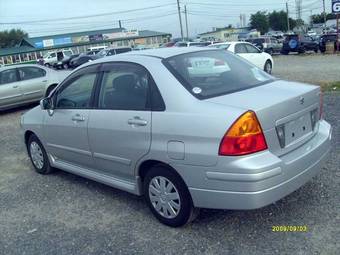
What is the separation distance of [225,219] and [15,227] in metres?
2.20

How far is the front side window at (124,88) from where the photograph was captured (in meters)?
4.04

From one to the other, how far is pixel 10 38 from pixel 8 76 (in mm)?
104671

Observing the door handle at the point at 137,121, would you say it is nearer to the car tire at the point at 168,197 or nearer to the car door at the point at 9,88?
the car tire at the point at 168,197

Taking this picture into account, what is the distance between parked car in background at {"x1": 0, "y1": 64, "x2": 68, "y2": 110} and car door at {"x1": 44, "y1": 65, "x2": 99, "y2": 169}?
7705 millimetres

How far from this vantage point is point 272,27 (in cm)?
11388

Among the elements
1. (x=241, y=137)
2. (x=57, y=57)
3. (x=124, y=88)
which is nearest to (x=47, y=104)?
(x=124, y=88)

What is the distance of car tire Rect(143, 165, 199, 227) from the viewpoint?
146 inches

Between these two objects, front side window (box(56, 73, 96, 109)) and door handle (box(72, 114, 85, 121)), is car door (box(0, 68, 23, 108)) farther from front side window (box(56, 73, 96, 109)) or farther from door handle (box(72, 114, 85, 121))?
door handle (box(72, 114, 85, 121))

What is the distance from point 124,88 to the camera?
14.0ft

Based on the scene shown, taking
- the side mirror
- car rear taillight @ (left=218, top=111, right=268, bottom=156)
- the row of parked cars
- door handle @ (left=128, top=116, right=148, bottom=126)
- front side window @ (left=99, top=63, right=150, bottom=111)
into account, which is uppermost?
the row of parked cars

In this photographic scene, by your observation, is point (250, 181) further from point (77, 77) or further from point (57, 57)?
point (57, 57)

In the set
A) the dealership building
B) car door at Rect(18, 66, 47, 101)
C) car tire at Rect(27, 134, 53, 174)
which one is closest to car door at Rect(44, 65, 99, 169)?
car tire at Rect(27, 134, 53, 174)

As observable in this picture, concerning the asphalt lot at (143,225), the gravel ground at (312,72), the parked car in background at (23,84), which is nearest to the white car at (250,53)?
the gravel ground at (312,72)

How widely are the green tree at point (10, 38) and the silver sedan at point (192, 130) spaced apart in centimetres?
11173
